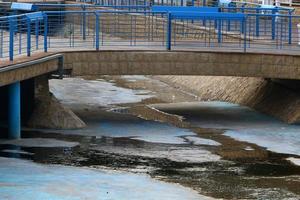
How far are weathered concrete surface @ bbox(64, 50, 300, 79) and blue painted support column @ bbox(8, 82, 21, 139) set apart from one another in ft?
13.1

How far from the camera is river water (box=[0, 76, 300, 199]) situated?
1795 centimetres

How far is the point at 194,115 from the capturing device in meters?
28.3

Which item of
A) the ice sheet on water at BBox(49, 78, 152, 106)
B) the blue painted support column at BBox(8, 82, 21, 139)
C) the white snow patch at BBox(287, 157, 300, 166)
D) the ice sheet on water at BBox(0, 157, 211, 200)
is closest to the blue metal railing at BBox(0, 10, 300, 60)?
the ice sheet on water at BBox(49, 78, 152, 106)

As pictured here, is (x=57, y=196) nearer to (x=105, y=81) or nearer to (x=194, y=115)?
(x=194, y=115)

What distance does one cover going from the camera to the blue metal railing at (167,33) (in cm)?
2769

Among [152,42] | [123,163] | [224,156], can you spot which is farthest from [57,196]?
[152,42]

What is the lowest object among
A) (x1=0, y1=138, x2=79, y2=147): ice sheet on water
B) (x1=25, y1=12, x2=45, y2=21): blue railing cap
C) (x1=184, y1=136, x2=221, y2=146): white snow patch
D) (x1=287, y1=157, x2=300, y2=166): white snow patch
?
(x1=287, y1=157, x2=300, y2=166): white snow patch

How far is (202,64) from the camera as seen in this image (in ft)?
88.8

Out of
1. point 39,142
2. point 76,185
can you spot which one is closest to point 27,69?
point 39,142

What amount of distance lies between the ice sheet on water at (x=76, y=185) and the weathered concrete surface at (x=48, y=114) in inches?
201

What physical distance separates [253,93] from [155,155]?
939cm

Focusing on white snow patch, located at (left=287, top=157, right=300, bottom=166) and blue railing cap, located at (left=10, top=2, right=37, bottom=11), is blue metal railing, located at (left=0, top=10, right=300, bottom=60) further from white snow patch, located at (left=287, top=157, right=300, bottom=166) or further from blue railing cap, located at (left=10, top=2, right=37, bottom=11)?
white snow patch, located at (left=287, top=157, right=300, bottom=166)

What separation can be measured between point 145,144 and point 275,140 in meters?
3.33

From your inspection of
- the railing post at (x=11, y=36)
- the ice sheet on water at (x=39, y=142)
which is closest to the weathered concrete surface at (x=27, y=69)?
the railing post at (x=11, y=36)
